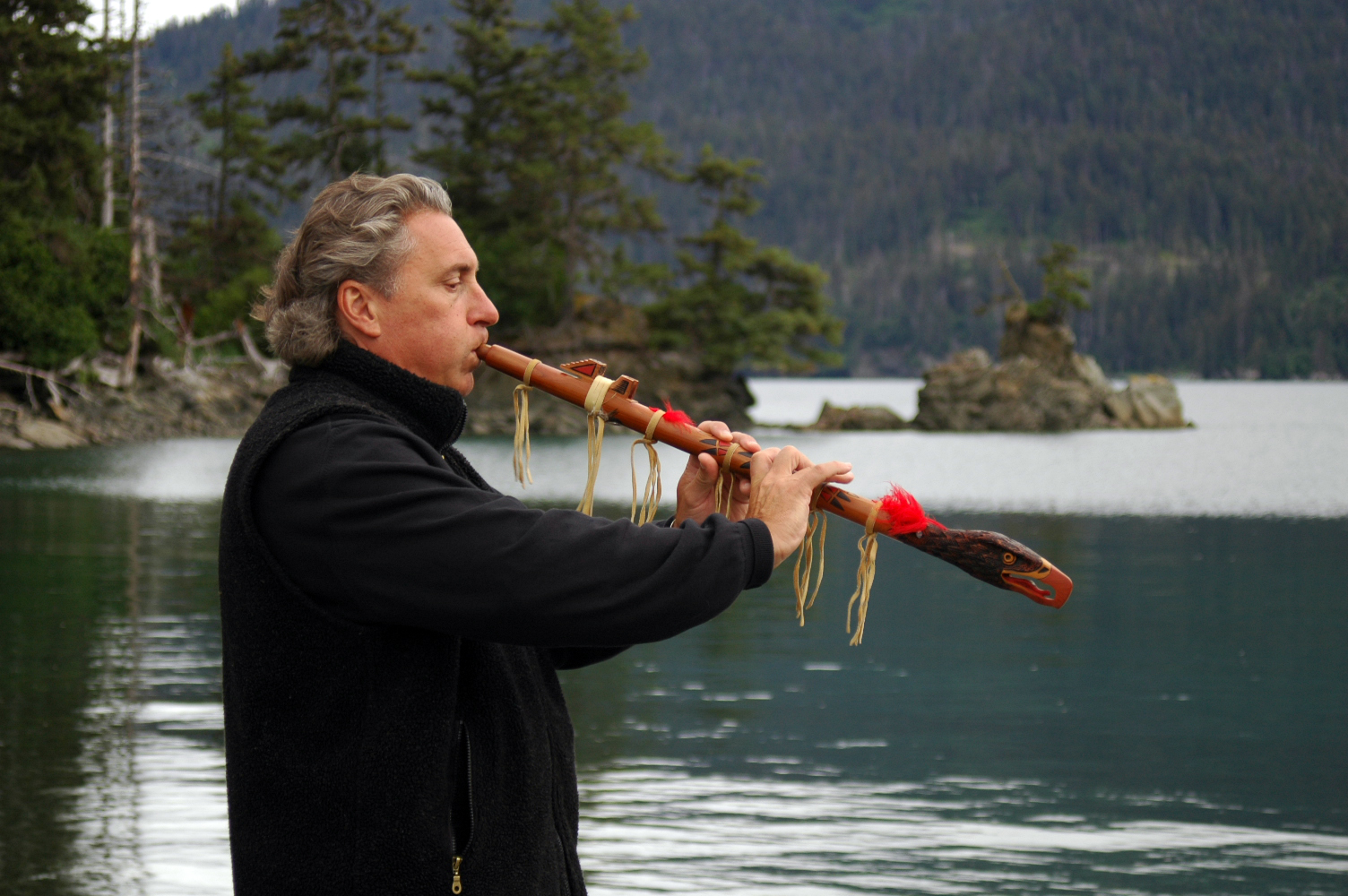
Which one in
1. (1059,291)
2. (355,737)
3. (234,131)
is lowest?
(355,737)

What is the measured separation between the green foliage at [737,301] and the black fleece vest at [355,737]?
2372 inches

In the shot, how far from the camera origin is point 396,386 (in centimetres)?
220

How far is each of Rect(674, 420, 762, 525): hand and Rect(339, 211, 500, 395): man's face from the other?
1.55 ft

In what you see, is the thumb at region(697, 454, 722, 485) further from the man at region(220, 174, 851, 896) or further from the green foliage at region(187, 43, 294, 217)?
the green foliage at region(187, 43, 294, 217)

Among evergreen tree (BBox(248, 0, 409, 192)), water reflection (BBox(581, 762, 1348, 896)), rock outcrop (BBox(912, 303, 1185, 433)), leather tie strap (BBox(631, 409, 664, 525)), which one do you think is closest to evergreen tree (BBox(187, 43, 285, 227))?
evergreen tree (BBox(248, 0, 409, 192))

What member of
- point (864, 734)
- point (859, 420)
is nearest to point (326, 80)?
point (859, 420)

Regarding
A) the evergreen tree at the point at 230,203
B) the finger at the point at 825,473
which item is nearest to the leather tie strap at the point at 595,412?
the finger at the point at 825,473

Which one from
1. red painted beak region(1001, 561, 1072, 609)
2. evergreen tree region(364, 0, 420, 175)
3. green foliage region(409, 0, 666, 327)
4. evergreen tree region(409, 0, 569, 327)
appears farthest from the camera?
evergreen tree region(409, 0, 569, 327)

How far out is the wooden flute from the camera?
253cm

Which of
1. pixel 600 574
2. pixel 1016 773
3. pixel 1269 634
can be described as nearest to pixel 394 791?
pixel 600 574

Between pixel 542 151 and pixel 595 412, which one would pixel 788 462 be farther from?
pixel 542 151

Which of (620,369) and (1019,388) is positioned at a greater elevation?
(620,369)

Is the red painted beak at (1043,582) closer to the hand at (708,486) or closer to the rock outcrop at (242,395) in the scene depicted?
the hand at (708,486)

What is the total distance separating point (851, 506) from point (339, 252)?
975mm
